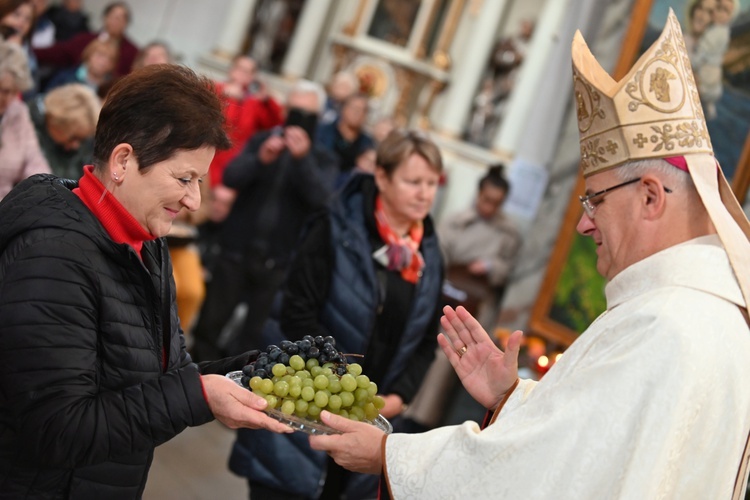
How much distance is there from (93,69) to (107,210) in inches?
210

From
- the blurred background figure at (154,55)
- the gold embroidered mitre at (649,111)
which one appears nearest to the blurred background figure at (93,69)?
the blurred background figure at (154,55)

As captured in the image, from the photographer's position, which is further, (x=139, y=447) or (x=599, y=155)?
(x=599, y=155)

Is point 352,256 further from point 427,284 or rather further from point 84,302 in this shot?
point 84,302

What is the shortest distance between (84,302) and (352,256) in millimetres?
1696

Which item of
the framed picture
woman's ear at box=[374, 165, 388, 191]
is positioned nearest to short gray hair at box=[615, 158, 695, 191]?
woman's ear at box=[374, 165, 388, 191]

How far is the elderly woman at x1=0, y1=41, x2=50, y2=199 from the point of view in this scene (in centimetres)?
458

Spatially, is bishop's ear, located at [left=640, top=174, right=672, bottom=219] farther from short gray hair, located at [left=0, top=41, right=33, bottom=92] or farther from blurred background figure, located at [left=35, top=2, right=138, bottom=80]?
blurred background figure, located at [left=35, top=2, right=138, bottom=80]

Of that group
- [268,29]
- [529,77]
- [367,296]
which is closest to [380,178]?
[367,296]

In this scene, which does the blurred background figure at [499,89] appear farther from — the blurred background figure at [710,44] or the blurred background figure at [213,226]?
the blurred background figure at [710,44]

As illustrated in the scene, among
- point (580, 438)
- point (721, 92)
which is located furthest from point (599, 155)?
point (721, 92)

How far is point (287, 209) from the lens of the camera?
6.16 m

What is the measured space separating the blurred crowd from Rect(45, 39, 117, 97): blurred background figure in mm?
11

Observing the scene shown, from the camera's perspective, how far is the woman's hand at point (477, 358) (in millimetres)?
2596

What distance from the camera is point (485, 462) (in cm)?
216
